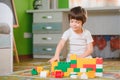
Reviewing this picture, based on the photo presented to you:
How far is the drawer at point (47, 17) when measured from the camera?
3941 millimetres

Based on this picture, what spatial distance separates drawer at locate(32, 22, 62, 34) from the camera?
12.9 feet

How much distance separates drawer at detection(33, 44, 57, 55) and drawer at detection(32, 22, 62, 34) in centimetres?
20

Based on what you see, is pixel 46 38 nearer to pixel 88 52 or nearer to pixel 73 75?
pixel 88 52

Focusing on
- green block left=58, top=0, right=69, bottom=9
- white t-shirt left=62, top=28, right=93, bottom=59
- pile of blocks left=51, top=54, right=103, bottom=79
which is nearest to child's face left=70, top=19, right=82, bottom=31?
white t-shirt left=62, top=28, right=93, bottom=59

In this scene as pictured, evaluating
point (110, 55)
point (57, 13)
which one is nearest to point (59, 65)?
point (57, 13)

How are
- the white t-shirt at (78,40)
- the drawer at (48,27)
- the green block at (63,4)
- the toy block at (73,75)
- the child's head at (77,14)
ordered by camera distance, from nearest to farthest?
1. the toy block at (73,75)
2. the child's head at (77,14)
3. the white t-shirt at (78,40)
4. the drawer at (48,27)
5. the green block at (63,4)

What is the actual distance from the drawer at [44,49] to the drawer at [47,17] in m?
0.36

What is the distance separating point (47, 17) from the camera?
3.99 metres

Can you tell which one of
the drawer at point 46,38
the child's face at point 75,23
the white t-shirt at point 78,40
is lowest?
the drawer at point 46,38

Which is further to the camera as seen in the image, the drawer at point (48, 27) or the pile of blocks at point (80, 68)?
the drawer at point (48, 27)

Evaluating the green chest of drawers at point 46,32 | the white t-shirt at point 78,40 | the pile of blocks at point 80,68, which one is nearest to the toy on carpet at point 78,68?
the pile of blocks at point 80,68

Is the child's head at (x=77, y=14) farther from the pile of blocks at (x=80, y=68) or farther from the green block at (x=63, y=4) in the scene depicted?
the green block at (x=63, y=4)

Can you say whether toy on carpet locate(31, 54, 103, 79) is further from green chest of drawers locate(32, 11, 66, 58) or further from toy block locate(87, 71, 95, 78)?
green chest of drawers locate(32, 11, 66, 58)

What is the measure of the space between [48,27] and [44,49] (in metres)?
0.32
